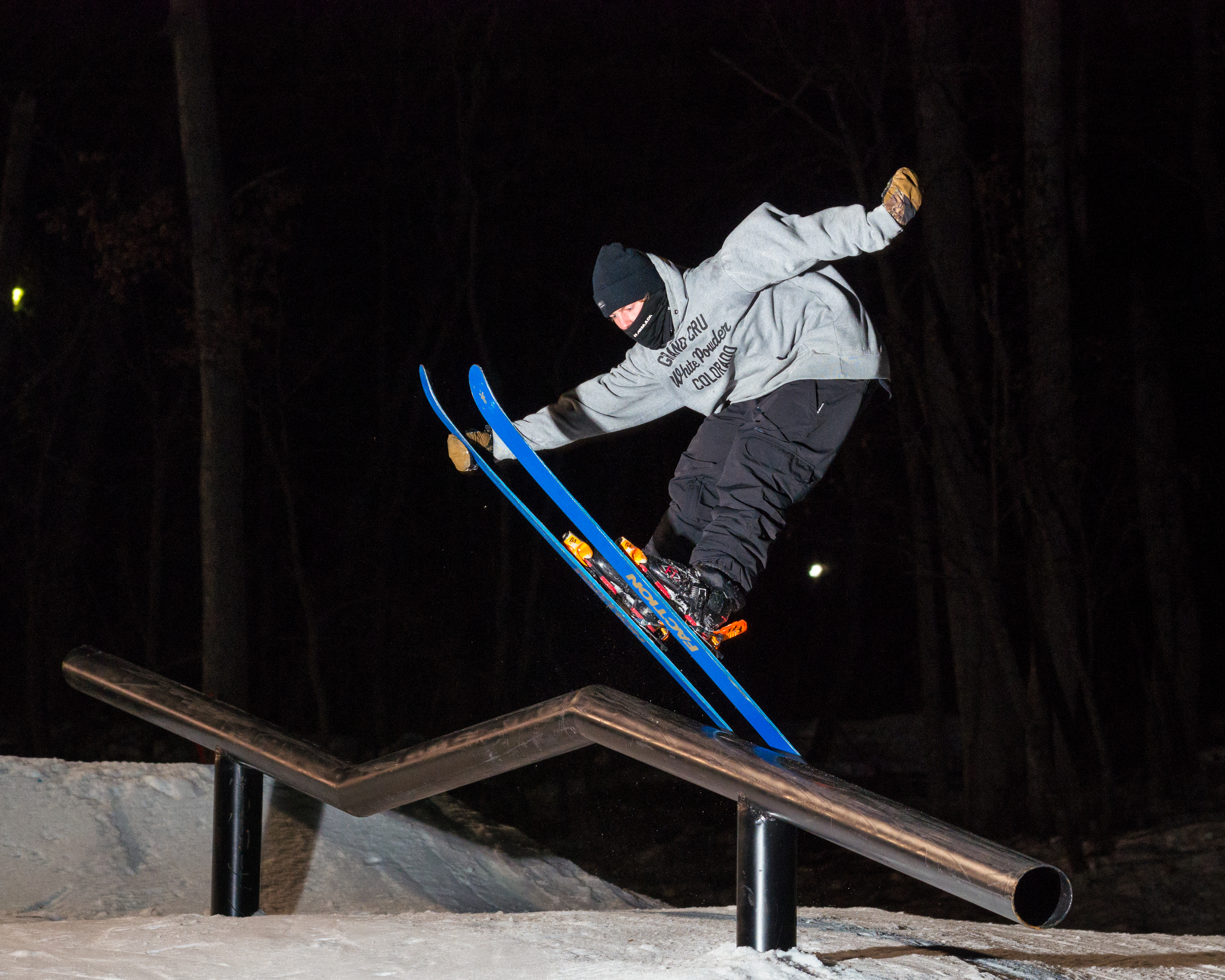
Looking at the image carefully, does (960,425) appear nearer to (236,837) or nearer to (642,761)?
(642,761)

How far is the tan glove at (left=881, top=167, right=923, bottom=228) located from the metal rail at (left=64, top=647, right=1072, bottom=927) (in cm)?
160

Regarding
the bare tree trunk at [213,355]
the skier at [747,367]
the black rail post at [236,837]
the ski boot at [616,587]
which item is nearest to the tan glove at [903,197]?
the skier at [747,367]

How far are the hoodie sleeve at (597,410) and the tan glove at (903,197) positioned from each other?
1.23m

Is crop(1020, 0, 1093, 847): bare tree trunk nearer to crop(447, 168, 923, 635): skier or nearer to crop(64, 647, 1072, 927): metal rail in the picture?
crop(447, 168, 923, 635): skier

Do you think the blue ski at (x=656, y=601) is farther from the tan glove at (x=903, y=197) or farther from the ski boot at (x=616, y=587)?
the tan glove at (x=903, y=197)

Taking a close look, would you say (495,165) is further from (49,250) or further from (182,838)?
(182,838)

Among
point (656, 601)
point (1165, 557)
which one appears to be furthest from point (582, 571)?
point (1165, 557)

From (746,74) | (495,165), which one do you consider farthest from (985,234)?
(495,165)

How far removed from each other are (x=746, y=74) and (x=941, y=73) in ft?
5.22

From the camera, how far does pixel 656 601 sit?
3.99 meters

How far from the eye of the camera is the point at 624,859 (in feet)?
42.0

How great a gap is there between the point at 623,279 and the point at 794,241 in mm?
582

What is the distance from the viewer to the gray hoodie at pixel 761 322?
375cm

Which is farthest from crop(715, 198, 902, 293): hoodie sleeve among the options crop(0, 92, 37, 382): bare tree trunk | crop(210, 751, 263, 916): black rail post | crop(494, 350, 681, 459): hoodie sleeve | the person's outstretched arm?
crop(0, 92, 37, 382): bare tree trunk
